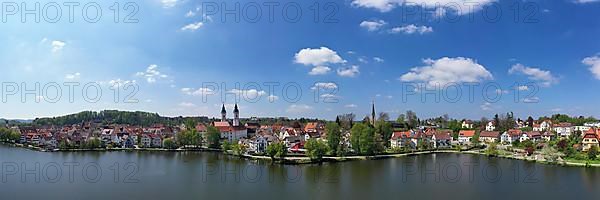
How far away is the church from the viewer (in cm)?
2910

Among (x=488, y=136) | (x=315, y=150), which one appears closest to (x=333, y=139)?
(x=315, y=150)

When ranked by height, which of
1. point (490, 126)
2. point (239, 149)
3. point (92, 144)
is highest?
point (490, 126)

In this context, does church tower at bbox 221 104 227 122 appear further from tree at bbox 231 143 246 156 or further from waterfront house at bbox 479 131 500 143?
waterfront house at bbox 479 131 500 143

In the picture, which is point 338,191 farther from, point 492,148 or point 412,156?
point 492,148

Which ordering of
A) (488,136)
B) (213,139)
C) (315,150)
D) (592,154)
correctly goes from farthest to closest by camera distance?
(488,136), (213,139), (315,150), (592,154)

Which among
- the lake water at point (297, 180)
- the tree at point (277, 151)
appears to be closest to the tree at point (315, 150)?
the lake water at point (297, 180)

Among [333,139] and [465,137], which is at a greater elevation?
[333,139]

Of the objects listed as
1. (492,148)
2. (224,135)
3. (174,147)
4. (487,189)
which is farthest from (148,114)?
(487,189)

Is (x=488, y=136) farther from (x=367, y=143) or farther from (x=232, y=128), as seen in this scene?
(x=232, y=128)

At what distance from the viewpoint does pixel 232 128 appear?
30.0 m

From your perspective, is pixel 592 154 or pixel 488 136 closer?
pixel 592 154

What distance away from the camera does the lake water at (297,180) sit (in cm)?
978

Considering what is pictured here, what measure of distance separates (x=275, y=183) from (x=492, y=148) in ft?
38.0

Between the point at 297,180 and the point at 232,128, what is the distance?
62.0 ft
